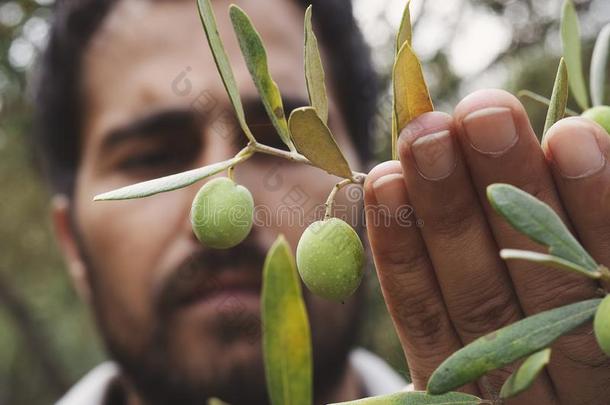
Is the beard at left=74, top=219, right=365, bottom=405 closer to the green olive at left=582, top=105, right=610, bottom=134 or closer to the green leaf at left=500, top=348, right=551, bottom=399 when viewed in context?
the green olive at left=582, top=105, right=610, bottom=134

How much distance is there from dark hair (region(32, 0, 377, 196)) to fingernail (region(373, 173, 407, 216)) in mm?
1915

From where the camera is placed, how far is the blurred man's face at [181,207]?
6.87 ft

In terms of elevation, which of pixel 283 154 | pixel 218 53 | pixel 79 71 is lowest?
pixel 283 154

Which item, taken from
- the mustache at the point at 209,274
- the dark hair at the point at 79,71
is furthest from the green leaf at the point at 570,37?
the dark hair at the point at 79,71

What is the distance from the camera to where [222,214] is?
602 millimetres

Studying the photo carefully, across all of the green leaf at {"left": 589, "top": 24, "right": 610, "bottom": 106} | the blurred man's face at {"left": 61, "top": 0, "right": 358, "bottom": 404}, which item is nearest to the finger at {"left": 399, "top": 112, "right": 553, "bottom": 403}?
the green leaf at {"left": 589, "top": 24, "right": 610, "bottom": 106}

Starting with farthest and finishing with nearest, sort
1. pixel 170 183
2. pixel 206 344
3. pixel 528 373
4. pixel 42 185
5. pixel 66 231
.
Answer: pixel 42 185
pixel 66 231
pixel 206 344
pixel 170 183
pixel 528 373

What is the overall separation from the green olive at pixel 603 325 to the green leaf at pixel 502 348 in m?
0.02

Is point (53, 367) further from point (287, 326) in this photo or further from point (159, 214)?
point (287, 326)

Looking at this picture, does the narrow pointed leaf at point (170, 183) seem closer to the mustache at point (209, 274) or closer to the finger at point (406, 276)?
the finger at point (406, 276)

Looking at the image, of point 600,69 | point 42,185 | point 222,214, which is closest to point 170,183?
point 222,214

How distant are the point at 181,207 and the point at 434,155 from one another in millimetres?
1543

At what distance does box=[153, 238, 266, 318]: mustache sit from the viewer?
203 cm

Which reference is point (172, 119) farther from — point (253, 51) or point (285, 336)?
point (285, 336)
